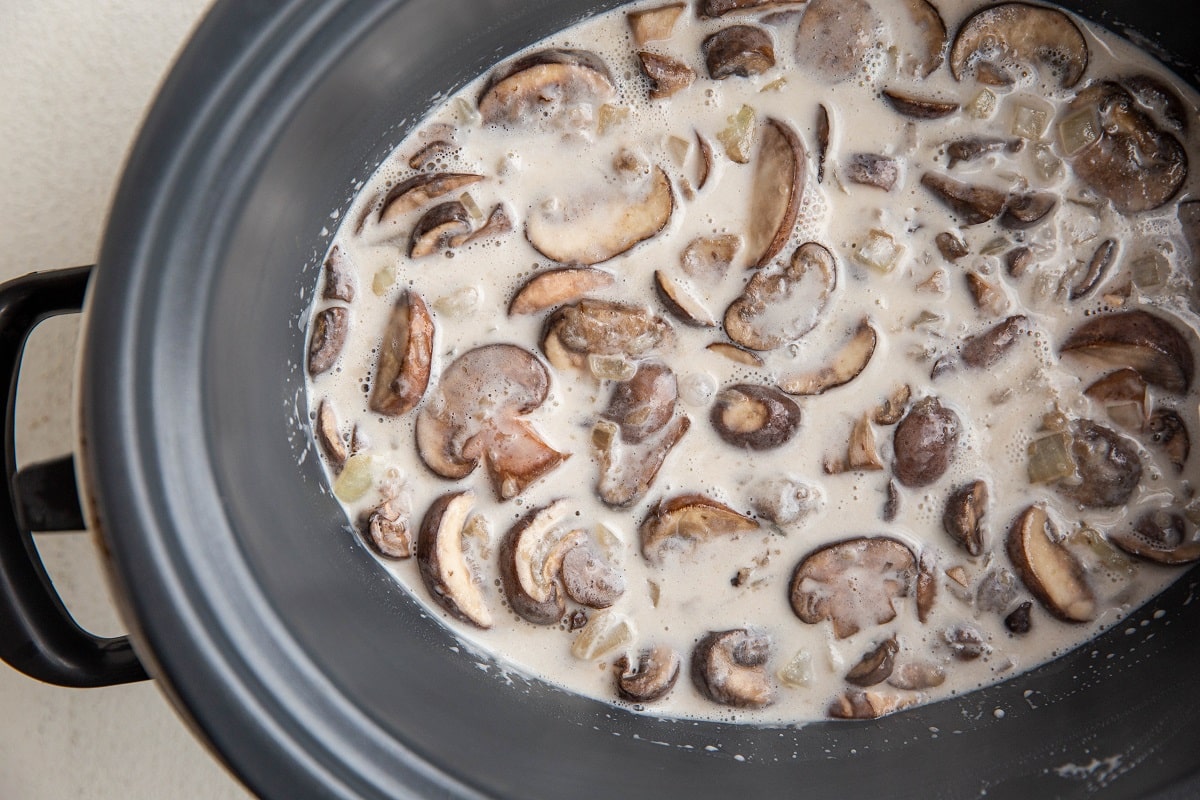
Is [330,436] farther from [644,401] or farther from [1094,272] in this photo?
[1094,272]

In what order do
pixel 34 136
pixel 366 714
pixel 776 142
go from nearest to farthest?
pixel 366 714
pixel 776 142
pixel 34 136

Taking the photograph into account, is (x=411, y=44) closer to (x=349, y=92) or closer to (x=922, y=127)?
(x=349, y=92)

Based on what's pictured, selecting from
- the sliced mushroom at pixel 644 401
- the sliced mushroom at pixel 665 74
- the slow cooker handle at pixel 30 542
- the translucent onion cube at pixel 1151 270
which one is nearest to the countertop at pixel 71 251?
the slow cooker handle at pixel 30 542

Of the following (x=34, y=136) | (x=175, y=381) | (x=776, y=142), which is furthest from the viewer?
(x=34, y=136)

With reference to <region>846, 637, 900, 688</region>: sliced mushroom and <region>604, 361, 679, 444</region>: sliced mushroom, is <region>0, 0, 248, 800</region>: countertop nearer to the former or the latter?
<region>604, 361, 679, 444</region>: sliced mushroom

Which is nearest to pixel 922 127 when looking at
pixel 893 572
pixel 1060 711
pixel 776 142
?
pixel 776 142
